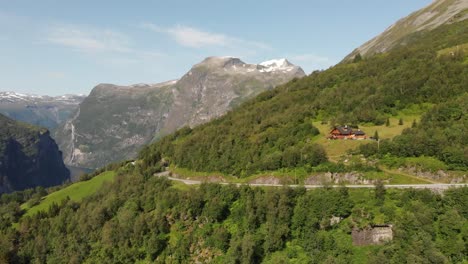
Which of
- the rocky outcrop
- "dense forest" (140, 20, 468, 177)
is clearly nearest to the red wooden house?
"dense forest" (140, 20, 468, 177)

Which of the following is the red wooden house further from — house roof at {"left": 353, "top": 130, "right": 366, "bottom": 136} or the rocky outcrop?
the rocky outcrop

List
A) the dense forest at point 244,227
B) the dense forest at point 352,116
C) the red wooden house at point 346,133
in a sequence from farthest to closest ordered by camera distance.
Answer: the red wooden house at point 346,133
the dense forest at point 352,116
the dense forest at point 244,227

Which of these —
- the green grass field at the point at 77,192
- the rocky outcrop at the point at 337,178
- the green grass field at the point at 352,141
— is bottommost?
the green grass field at the point at 77,192

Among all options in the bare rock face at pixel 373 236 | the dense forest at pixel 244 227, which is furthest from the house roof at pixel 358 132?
the bare rock face at pixel 373 236

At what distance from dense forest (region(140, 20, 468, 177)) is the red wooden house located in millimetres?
6337

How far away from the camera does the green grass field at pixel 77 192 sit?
5221 inches

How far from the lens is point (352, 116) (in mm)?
104125

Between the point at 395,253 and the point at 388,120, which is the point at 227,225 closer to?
the point at 395,253

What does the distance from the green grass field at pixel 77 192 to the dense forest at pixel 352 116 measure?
22893 millimetres

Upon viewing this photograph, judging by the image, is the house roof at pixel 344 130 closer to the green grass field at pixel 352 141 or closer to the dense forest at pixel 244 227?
the green grass field at pixel 352 141

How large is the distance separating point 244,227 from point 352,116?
49995 mm

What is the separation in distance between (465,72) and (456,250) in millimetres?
65204

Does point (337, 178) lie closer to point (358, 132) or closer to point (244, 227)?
point (358, 132)

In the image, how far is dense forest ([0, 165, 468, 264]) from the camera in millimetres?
55906
